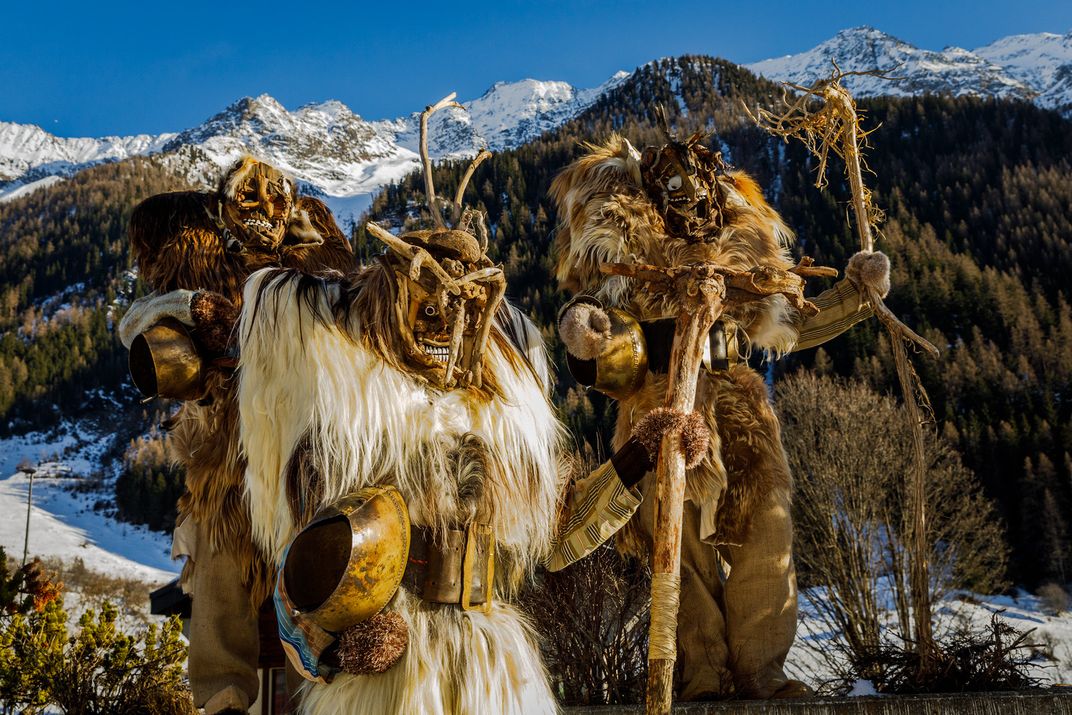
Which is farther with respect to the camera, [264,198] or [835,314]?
[835,314]

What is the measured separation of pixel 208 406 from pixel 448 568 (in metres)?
1.29

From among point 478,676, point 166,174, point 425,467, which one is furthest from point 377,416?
point 166,174

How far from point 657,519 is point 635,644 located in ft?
12.9

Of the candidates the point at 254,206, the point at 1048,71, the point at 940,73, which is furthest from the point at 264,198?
the point at 1048,71

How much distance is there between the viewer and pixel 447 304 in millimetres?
2301

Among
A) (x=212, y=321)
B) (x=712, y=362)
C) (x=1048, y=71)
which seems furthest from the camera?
(x=1048, y=71)

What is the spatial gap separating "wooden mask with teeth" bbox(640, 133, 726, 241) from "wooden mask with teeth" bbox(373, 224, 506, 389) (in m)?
1.42

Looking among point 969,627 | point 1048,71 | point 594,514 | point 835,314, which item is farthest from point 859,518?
point 1048,71

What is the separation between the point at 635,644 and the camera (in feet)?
20.0

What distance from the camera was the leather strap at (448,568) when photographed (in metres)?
2.22

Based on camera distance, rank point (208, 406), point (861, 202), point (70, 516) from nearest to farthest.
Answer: point (208, 406)
point (861, 202)
point (70, 516)

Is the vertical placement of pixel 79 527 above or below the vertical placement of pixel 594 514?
above

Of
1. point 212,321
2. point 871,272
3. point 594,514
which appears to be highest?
point 871,272

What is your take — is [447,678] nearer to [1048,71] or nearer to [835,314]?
[835,314]
